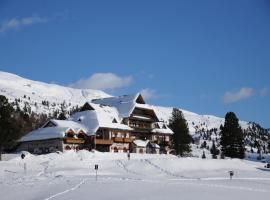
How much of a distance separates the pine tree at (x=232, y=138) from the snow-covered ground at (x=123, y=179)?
21.6m

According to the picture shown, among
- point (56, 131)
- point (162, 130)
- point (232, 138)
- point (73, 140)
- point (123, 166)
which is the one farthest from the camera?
point (162, 130)

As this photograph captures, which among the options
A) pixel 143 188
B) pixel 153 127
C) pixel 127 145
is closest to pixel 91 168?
pixel 143 188

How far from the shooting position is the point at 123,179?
142 feet

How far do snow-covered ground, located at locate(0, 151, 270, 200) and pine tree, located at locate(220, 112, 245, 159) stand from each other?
70.9ft

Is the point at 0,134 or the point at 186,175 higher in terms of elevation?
the point at 0,134

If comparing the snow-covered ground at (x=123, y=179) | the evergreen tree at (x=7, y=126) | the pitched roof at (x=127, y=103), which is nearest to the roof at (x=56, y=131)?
the snow-covered ground at (x=123, y=179)

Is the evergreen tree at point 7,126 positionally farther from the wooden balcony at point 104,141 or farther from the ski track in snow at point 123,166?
the wooden balcony at point 104,141

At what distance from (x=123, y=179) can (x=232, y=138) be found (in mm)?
46216

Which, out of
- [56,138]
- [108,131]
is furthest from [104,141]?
[56,138]

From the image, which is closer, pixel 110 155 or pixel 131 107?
pixel 110 155

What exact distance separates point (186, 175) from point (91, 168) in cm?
1225

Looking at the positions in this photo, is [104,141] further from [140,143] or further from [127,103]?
[127,103]

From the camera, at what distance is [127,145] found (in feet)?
302

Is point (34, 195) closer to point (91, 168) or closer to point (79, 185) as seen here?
point (79, 185)
